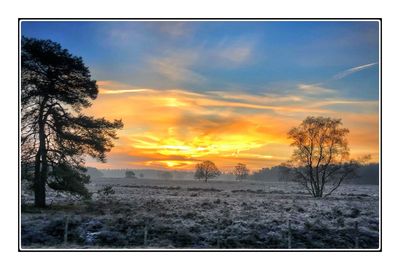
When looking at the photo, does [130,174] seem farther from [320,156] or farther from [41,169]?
[320,156]

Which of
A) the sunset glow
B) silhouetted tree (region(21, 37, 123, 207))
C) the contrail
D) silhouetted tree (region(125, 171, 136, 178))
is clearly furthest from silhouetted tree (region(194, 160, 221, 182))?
the contrail

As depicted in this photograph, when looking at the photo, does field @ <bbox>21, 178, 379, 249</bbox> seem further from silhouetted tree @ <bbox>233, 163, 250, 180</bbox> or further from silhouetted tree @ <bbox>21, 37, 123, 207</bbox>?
silhouetted tree @ <bbox>233, 163, 250, 180</bbox>

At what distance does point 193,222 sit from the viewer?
19969mm

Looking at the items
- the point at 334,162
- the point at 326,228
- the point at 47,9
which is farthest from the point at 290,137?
the point at 47,9

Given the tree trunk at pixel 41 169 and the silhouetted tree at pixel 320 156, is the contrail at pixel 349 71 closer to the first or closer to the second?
the silhouetted tree at pixel 320 156

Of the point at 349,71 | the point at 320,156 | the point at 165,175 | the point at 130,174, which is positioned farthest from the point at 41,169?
the point at 349,71

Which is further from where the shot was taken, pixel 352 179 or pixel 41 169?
pixel 352 179

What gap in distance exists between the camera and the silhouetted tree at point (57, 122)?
19.2 meters

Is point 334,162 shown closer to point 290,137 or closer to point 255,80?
point 290,137

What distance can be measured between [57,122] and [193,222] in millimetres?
8005

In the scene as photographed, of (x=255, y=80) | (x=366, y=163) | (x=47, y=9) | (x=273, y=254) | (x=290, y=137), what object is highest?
(x=47, y=9)
